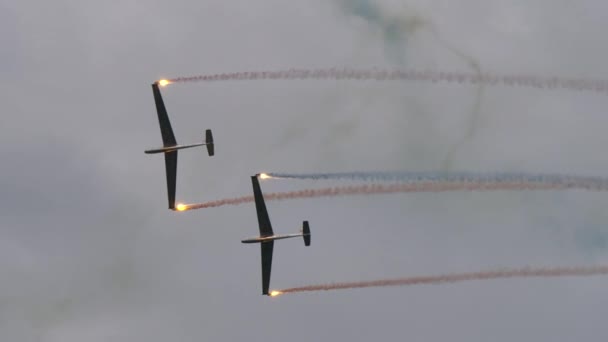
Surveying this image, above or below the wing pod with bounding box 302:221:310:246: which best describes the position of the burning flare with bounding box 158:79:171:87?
above

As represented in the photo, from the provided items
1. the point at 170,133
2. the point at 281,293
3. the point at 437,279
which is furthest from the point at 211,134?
the point at 437,279

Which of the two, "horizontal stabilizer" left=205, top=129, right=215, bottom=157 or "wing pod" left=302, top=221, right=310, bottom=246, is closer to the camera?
"wing pod" left=302, top=221, right=310, bottom=246

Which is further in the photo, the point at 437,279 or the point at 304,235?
the point at 304,235

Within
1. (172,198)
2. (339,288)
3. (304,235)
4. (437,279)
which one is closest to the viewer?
(437,279)

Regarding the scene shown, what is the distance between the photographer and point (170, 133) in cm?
10244

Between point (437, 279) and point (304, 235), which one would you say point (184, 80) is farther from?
point (437, 279)

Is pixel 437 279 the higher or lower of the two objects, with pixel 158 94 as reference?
lower

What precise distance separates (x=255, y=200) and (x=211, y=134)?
5.78 m

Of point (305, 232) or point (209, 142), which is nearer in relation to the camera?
point (305, 232)

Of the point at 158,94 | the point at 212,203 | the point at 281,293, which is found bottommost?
the point at 281,293

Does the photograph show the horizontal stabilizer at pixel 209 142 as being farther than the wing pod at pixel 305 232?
Yes

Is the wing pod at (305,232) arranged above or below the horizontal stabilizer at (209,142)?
below

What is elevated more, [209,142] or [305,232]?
[209,142]

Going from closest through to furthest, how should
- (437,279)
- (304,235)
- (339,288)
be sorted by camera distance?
(437,279)
(339,288)
(304,235)
